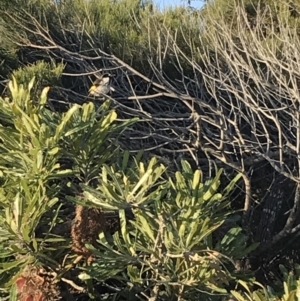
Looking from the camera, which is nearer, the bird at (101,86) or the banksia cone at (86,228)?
the banksia cone at (86,228)

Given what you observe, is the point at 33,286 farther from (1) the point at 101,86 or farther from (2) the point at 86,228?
(1) the point at 101,86

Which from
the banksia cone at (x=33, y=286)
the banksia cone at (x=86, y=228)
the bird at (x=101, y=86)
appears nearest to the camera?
the banksia cone at (x=33, y=286)

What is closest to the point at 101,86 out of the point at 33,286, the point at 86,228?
the point at 86,228

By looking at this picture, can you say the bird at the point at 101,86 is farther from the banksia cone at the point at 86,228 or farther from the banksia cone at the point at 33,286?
the banksia cone at the point at 33,286

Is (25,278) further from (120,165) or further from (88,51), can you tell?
(88,51)

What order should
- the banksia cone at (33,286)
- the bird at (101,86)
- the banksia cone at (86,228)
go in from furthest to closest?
the bird at (101,86) < the banksia cone at (86,228) < the banksia cone at (33,286)

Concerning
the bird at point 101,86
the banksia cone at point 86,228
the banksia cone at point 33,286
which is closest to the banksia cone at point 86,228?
the banksia cone at point 86,228

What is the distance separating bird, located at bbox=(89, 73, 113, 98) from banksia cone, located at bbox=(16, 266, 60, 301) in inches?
79.8

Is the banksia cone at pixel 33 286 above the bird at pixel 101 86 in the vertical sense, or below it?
below

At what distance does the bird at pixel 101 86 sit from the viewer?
5.27m

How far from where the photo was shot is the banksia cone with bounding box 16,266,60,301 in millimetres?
3404

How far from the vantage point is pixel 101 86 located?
17.9ft

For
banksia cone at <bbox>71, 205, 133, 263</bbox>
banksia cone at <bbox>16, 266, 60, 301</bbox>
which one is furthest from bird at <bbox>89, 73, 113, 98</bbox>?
banksia cone at <bbox>16, 266, 60, 301</bbox>

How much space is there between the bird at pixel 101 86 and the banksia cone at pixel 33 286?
2027mm
